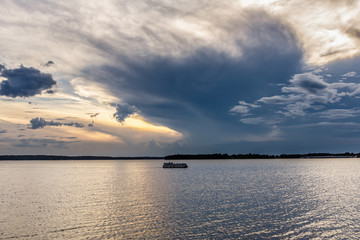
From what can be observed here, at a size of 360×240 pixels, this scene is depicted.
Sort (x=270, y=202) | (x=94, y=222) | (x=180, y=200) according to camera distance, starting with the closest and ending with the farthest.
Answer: (x=94, y=222)
(x=270, y=202)
(x=180, y=200)

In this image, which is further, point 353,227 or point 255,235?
point 353,227

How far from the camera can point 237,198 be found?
58.1 meters

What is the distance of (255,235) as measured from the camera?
106 feet

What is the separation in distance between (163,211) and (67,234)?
17063 mm

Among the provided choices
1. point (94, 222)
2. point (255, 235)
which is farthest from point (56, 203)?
point (255, 235)

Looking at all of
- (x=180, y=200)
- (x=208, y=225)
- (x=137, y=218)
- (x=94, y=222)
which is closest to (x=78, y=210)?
(x=94, y=222)

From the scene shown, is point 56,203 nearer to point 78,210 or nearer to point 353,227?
point 78,210

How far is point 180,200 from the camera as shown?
57312 mm

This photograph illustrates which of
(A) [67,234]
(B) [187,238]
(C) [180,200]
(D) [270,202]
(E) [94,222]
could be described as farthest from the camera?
(C) [180,200]

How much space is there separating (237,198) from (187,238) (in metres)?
29.5

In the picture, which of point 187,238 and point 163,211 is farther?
point 163,211

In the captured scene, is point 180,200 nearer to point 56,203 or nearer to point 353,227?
point 56,203

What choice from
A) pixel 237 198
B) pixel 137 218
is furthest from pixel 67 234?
pixel 237 198

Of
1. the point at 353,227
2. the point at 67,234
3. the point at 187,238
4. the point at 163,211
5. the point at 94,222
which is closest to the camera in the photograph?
the point at 187,238
